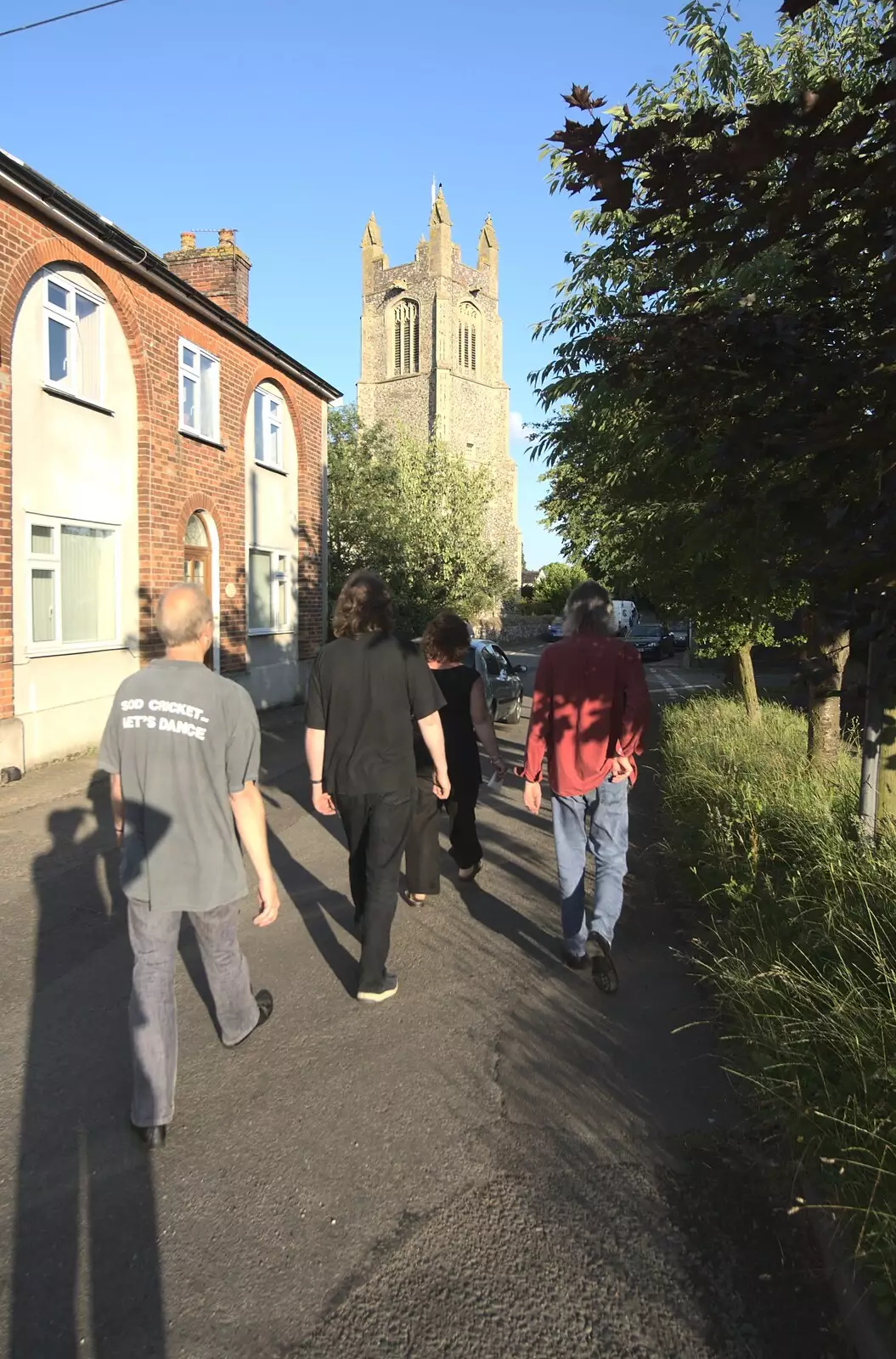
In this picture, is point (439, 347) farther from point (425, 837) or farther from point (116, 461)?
point (425, 837)

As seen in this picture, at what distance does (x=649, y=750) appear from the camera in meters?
12.2

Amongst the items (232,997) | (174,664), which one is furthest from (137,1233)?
(174,664)

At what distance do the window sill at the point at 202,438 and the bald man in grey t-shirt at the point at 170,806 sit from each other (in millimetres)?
10347

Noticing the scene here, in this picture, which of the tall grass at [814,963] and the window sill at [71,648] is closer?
the tall grass at [814,963]

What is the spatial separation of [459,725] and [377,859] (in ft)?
6.26

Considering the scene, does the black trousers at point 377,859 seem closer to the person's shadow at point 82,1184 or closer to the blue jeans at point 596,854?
the blue jeans at point 596,854

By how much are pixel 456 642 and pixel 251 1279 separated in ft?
13.1

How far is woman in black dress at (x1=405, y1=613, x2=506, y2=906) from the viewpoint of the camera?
5.64m

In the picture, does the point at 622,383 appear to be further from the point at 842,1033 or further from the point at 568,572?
the point at 568,572

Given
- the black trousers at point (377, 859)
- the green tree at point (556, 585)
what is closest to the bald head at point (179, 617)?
the black trousers at point (377, 859)

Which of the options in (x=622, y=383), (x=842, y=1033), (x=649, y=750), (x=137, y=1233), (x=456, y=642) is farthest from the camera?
(x=649, y=750)

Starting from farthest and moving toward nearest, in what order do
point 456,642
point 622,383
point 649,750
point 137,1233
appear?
point 649,750
point 456,642
point 622,383
point 137,1233

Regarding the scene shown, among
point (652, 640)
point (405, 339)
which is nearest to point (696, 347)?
point (652, 640)

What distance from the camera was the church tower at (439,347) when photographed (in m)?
68.6
